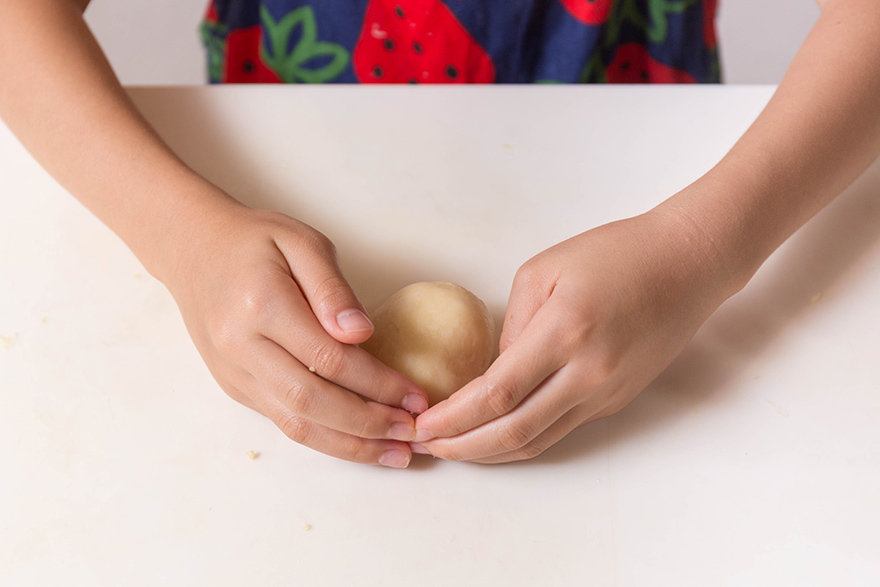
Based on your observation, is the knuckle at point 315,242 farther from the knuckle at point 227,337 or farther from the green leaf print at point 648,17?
the green leaf print at point 648,17

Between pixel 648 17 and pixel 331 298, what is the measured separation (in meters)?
0.71

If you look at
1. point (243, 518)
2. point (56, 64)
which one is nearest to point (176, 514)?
point (243, 518)

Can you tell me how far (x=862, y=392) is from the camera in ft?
1.94

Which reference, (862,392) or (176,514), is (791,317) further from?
(176,514)

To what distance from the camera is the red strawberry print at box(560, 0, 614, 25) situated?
0.91 m

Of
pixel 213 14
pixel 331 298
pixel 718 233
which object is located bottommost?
pixel 213 14

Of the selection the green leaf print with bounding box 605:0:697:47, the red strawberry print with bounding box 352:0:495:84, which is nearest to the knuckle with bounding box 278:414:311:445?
the red strawberry print with bounding box 352:0:495:84

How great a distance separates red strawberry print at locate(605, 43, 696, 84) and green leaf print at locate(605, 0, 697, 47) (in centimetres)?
3

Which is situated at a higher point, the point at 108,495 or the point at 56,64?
the point at 56,64

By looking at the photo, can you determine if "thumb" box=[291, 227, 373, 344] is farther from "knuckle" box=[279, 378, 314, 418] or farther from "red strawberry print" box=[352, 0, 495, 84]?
"red strawberry print" box=[352, 0, 495, 84]

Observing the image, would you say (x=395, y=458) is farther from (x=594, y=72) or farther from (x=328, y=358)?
(x=594, y=72)

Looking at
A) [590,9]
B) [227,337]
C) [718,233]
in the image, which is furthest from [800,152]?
[227,337]

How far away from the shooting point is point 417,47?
98 cm

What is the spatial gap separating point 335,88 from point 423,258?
256mm
